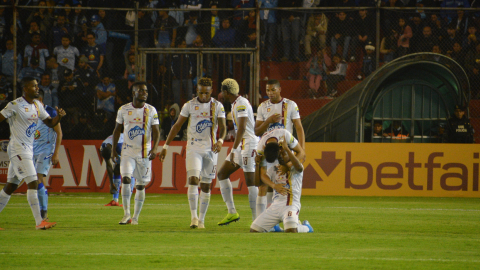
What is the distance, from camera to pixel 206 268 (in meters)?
6.14

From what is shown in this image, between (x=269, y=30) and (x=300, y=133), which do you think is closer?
(x=300, y=133)

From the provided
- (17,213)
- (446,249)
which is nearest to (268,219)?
(446,249)

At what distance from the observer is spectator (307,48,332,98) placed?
63.8ft

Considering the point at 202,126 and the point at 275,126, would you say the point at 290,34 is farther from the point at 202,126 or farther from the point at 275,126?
the point at 275,126

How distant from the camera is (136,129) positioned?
1053 centimetres

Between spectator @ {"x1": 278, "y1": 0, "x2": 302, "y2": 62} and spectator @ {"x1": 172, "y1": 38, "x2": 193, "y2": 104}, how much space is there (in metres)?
3.45

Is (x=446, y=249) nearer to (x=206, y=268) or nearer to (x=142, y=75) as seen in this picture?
(x=206, y=268)

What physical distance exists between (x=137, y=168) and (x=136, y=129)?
65cm

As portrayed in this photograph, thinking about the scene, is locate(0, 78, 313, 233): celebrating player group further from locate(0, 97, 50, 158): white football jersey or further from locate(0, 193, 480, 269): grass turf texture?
locate(0, 193, 480, 269): grass turf texture

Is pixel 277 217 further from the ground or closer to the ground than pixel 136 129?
closer to the ground

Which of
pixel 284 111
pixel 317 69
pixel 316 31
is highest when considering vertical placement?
pixel 316 31

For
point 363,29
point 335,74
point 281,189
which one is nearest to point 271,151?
point 281,189

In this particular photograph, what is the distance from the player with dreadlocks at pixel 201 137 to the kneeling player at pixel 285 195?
4.45 ft

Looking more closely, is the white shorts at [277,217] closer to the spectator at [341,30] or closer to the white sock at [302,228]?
the white sock at [302,228]
